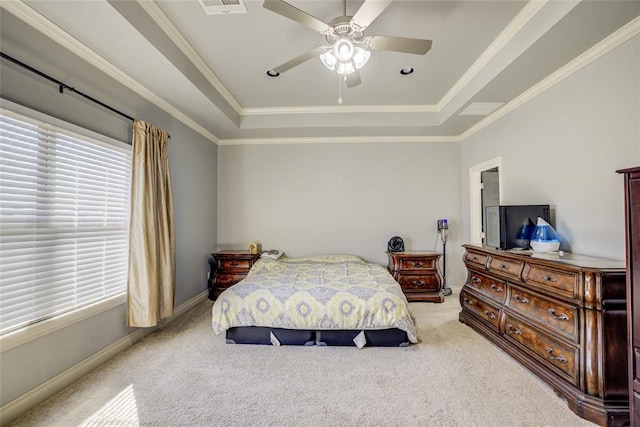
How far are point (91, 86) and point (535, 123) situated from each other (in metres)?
4.32

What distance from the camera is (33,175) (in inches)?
74.0

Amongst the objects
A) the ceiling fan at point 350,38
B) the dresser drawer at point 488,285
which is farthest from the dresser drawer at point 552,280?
the ceiling fan at point 350,38

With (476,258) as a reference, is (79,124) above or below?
above

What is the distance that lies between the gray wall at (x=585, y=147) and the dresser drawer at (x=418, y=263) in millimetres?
1427

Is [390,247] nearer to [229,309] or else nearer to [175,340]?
[229,309]

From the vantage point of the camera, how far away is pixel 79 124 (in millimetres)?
2238

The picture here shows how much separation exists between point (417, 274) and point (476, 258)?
4.01 feet

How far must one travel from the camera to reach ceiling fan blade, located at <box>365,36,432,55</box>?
1.90m

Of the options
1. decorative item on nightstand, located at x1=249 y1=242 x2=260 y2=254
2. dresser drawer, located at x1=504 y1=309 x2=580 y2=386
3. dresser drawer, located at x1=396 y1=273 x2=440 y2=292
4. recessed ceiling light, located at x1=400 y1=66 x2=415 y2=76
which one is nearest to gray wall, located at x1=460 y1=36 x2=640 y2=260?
dresser drawer, located at x1=504 y1=309 x2=580 y2=386

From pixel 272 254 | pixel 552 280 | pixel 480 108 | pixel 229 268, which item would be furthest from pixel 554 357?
pixel 229 268

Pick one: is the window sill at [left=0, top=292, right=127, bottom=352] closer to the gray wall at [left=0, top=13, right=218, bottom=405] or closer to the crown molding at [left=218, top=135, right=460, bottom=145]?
the gray wall at [left=0, top=13, right=218, bottom=405]

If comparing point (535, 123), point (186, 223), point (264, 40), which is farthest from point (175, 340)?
point (535, 123)

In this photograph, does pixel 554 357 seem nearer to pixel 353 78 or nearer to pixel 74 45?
pixel 353 78

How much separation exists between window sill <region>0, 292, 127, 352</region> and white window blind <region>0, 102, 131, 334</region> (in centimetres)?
5
